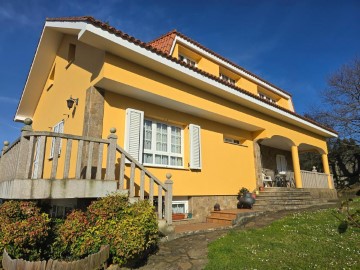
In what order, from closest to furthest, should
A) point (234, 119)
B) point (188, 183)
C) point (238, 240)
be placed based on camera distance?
point (238, 240) < point (188, 183) < point (234, 119)

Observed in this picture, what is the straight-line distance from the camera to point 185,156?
31.5 feet

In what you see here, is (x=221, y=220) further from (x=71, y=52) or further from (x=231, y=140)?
(x=71, y=52)

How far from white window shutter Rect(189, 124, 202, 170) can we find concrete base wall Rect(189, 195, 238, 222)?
3.86ft

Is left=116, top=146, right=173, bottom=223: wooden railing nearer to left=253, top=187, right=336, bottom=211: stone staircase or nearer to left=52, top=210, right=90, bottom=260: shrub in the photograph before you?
left=52, top=210, right=90, bottom=260: shrub

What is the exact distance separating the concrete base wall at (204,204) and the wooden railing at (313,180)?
6.05m

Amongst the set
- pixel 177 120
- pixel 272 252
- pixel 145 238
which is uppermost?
pixel 177 120

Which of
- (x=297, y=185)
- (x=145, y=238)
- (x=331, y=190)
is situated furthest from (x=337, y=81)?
(x=145, y=238)

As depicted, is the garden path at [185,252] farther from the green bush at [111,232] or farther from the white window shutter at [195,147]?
the white window shutter at [195,147]

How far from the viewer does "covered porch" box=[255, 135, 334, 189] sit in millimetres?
13867

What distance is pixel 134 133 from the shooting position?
7949mm

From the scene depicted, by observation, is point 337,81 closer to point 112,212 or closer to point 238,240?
point 238,240

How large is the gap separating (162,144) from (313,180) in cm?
1052

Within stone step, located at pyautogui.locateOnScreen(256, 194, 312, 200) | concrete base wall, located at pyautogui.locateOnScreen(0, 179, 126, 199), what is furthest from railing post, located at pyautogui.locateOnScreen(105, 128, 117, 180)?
stone step, located at pyautogui.locateOnScreen(256, 194, 312, 200)

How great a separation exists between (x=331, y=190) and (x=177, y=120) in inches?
455
